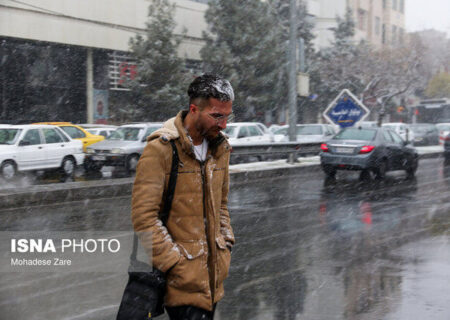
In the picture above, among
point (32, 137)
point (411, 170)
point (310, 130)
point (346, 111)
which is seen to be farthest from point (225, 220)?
point (310, 130)

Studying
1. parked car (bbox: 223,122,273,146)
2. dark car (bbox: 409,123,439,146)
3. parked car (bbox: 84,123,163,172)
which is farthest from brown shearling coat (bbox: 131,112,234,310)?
dark car (bbox: 409,123,439,146)

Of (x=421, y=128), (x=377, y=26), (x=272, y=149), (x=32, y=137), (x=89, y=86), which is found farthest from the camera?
(x=377, y=26)

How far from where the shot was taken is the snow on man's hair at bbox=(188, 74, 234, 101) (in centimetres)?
280

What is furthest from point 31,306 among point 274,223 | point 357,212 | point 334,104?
point 334,104

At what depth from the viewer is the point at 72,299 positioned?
214 inches

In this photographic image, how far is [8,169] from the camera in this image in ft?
51.6

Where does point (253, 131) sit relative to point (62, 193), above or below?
above

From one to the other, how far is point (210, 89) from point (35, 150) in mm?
14552

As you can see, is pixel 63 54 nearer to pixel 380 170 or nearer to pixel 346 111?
pixel 346 111

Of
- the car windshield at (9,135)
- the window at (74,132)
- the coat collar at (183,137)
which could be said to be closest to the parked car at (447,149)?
the window at (74,132)

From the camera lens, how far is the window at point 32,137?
650 inches

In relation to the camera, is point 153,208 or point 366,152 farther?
point 366,152

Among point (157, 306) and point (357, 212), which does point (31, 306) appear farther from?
point (357, 212)

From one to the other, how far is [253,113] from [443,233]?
29.6 m
